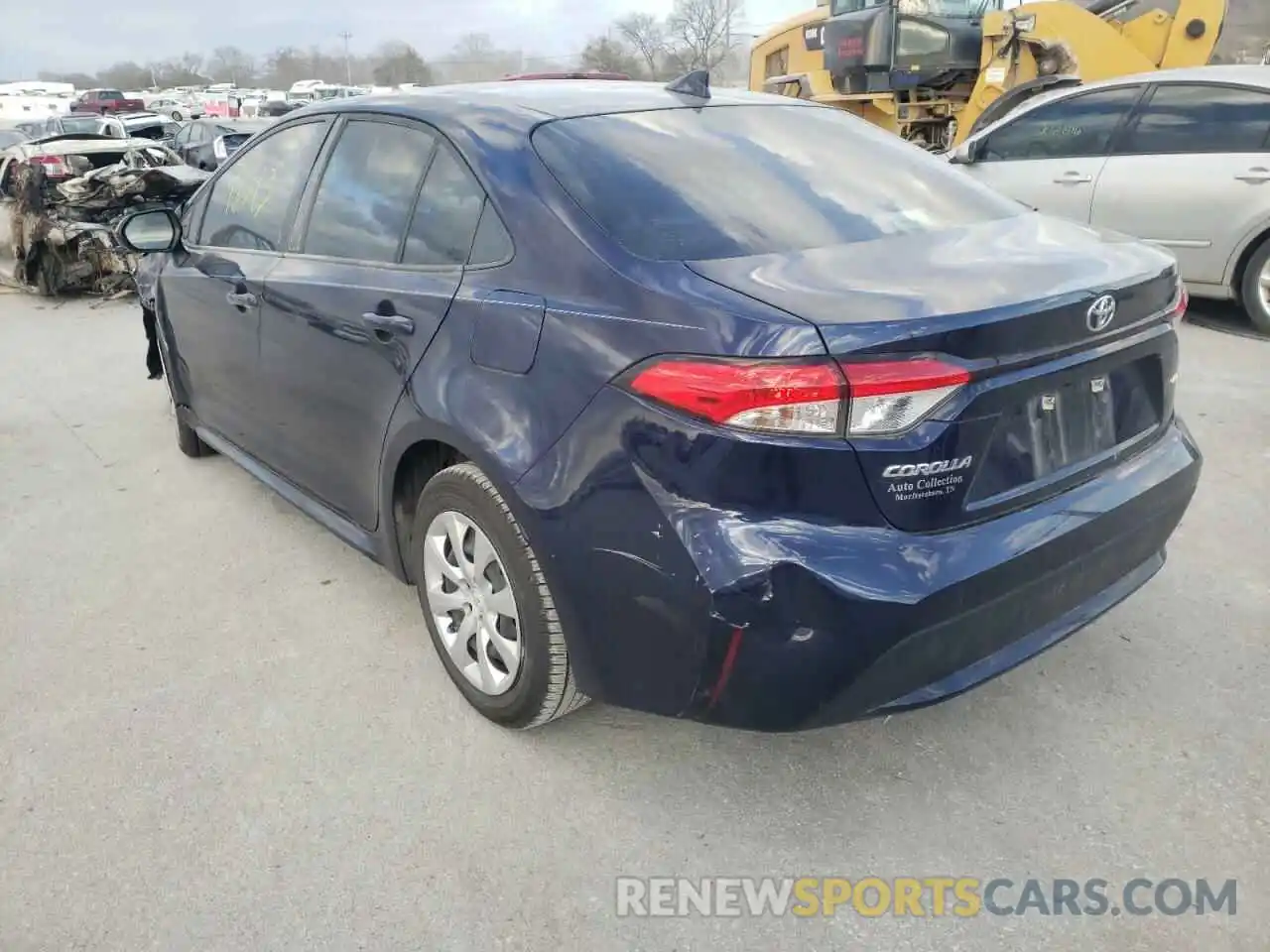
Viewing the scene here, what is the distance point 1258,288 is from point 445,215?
5.96m

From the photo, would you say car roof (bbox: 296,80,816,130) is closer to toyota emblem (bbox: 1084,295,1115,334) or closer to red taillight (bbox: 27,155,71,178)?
toyota emblem (bbox: 1084,295,1115,334)

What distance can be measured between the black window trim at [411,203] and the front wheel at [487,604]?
569 mm

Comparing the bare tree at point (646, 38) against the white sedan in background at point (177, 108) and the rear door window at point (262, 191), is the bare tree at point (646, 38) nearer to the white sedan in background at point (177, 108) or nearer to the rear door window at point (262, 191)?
the white sedan in background at point (177, 108)

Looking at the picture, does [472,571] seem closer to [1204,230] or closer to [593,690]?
[593,690]

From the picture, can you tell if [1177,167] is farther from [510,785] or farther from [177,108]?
[177,108]

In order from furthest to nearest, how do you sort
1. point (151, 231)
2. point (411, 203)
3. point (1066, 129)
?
point (1066, 129), point (151, 231), point (411, 203)

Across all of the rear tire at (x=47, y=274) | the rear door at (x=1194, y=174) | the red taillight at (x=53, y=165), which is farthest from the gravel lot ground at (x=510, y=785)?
the red taillight at (x=53, y=165)

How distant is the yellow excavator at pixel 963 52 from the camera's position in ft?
32.9

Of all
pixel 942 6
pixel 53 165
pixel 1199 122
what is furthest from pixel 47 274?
pixel 942 6

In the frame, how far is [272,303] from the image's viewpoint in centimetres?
336

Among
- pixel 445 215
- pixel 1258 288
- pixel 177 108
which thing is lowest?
pixel 1258 288

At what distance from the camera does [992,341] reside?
2008 mm

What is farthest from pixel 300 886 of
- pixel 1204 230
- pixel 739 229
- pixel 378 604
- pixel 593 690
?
pixel 1204 230

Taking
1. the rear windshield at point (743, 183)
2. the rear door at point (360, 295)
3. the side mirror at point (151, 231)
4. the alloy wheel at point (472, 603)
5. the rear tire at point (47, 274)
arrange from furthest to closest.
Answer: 1. the rear tire at point (47, 274)
2. the side mirror at point (151, 231)
3. the rear door at point (360, 295)
4. the alloy wheel at point (472, 603)
5. the rear windshield at point (743, 183)
